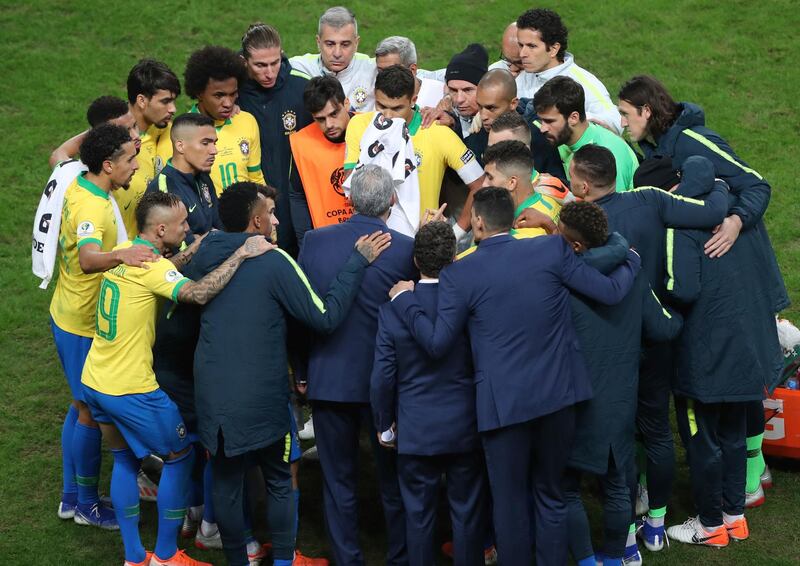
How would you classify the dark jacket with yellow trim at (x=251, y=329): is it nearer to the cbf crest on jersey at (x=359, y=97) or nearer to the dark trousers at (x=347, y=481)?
the dark trousers at (x=347, y=481)

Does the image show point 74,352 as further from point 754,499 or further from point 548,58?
point 754,499

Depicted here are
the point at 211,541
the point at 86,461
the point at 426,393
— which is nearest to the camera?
the point at 426,393

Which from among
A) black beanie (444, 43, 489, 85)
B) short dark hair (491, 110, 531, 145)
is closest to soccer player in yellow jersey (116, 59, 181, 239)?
black beanie (444, 43, 489, 85)

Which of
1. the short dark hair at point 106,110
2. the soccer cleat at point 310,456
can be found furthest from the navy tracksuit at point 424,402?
the short dark hair at point 106,110

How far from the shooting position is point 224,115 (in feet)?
26.0

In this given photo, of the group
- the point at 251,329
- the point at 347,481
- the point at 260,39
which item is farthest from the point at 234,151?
the point at 347,481

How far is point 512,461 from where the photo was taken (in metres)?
6.11

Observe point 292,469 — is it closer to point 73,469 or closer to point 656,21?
point 73,469

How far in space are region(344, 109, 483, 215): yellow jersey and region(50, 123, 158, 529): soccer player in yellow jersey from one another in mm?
1287

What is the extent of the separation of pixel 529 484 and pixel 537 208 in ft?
4.92

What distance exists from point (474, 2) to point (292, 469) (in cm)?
793

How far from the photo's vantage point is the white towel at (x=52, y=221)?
23.3 feet

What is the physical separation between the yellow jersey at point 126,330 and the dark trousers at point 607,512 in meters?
2.32

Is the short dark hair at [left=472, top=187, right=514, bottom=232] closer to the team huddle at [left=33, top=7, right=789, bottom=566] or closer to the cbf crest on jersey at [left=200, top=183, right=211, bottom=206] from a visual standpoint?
the team huddle at [left=33, top=7, right=789, bottom=566]
